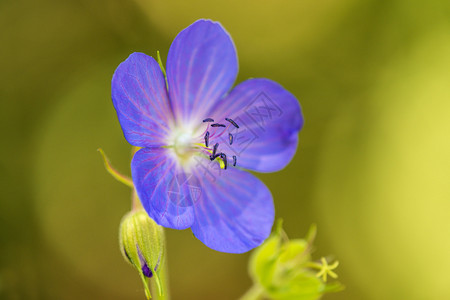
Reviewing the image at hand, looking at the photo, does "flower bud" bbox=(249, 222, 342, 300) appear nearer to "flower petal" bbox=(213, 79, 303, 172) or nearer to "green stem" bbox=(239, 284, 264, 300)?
"green stem" bbox=(239, 284, 264, 300)

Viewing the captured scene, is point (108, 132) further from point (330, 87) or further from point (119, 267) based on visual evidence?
point (330, 87)

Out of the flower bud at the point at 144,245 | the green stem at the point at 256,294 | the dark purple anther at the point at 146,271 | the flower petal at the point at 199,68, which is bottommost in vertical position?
the green stem at the point at 256,294

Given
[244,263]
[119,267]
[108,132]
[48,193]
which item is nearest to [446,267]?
[244,263]

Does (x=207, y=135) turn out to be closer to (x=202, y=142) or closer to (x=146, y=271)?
(x=202, y=142)

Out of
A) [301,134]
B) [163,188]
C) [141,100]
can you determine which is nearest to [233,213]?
[163,188]

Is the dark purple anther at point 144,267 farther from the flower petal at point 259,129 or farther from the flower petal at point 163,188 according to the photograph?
the flower petal at point 259,129

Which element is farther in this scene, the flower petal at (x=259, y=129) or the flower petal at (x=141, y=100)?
the flower petal at (x=259, y=129)

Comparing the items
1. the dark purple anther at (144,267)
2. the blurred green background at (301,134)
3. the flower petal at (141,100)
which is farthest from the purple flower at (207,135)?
the blurred green background at (301,134)
